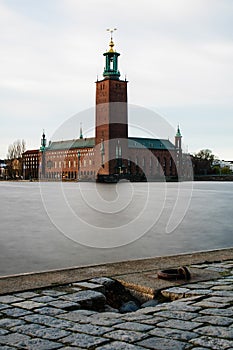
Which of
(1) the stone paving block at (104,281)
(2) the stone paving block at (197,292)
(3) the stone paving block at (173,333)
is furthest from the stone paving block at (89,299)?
(3) the stone paving block at (173,333)

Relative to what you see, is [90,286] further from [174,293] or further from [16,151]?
[16,151]

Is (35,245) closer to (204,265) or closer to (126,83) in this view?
(204,265)

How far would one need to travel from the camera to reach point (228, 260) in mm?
7047

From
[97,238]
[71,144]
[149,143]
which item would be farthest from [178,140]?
[97,238]

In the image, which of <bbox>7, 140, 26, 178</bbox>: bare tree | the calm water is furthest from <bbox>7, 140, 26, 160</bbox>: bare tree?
the calm water

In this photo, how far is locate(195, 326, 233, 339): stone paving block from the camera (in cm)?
347

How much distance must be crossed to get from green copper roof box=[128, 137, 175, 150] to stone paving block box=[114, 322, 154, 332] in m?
112

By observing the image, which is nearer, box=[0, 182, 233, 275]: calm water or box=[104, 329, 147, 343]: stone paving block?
box=[104, 329, 147, 343]: stone paving block

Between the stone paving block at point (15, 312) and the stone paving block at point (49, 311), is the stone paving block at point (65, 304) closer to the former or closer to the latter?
the stone paving block at point (49, 311)

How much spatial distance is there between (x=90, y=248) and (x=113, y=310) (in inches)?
212

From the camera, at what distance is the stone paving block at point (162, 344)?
3.25m

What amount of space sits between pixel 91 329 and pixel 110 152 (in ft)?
315

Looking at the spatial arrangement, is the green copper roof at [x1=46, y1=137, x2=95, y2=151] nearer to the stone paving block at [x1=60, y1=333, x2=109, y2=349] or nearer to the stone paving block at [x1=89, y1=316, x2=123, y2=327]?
the stone paving block at [x1=89, y1=316, x2=123, y2=327]

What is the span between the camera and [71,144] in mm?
130250
